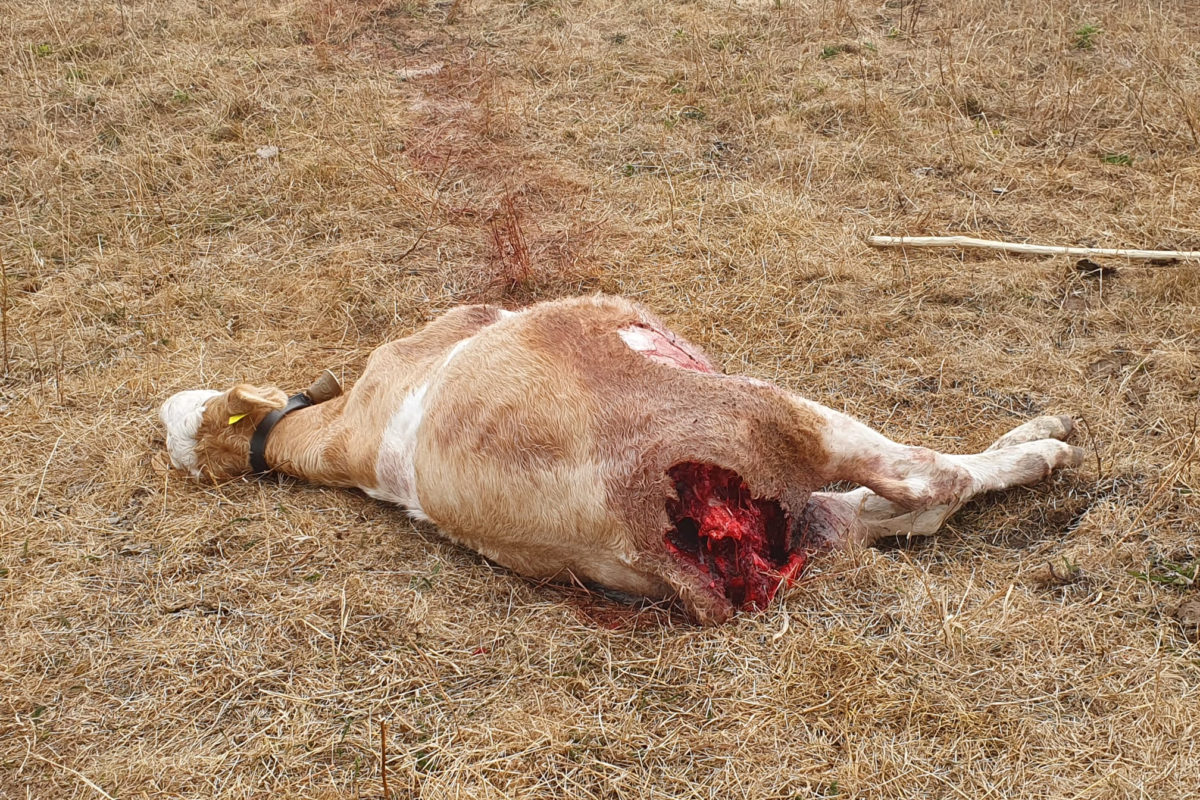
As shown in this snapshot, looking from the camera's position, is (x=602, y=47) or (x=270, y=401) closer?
(x=270, y=401)

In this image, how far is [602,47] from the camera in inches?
319

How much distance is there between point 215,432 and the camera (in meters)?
4.19

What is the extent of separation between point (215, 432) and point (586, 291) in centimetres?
209

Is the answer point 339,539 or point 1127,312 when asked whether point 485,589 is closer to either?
point 339,539

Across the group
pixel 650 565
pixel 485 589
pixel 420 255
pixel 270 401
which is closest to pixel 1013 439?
pixel 650 565

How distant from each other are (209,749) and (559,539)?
1.20 metres

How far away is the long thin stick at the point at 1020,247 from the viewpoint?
4.95 metres

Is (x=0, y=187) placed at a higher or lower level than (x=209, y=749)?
higher

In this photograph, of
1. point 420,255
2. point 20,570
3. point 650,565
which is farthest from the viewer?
point 420,255

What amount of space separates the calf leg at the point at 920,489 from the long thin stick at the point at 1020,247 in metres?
1.68

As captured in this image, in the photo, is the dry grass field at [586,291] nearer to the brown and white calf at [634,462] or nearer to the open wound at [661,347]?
the brown and white calf at [634,462]

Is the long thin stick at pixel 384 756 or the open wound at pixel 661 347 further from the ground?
the open wound at pixel 661 347

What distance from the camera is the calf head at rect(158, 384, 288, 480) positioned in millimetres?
4156

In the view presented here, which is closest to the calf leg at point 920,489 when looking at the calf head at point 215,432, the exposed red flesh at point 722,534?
the exposed red flesh at point 722,534
